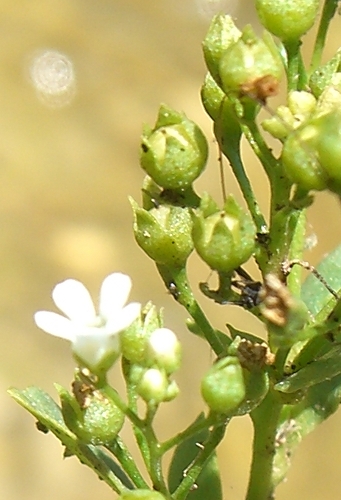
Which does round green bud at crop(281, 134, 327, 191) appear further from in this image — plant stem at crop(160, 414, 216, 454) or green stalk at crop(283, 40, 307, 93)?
plant stem at crop(160, 414, 216, 454)

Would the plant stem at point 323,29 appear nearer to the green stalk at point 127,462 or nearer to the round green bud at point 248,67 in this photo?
the round green bud at point 248,67

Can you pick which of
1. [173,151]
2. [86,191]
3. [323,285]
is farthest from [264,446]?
[86,191]

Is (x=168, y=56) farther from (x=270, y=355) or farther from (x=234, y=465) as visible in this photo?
(x=270, y=355)

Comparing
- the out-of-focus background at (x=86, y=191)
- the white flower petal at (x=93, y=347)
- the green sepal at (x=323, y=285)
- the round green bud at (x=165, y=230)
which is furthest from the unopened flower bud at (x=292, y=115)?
the out-of-focus background at (x=86, y=191)

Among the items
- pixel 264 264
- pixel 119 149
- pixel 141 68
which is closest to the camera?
pixel 264 264

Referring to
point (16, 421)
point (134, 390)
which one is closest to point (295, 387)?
point (134, 390)

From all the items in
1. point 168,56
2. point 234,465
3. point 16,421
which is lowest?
point 234,465
